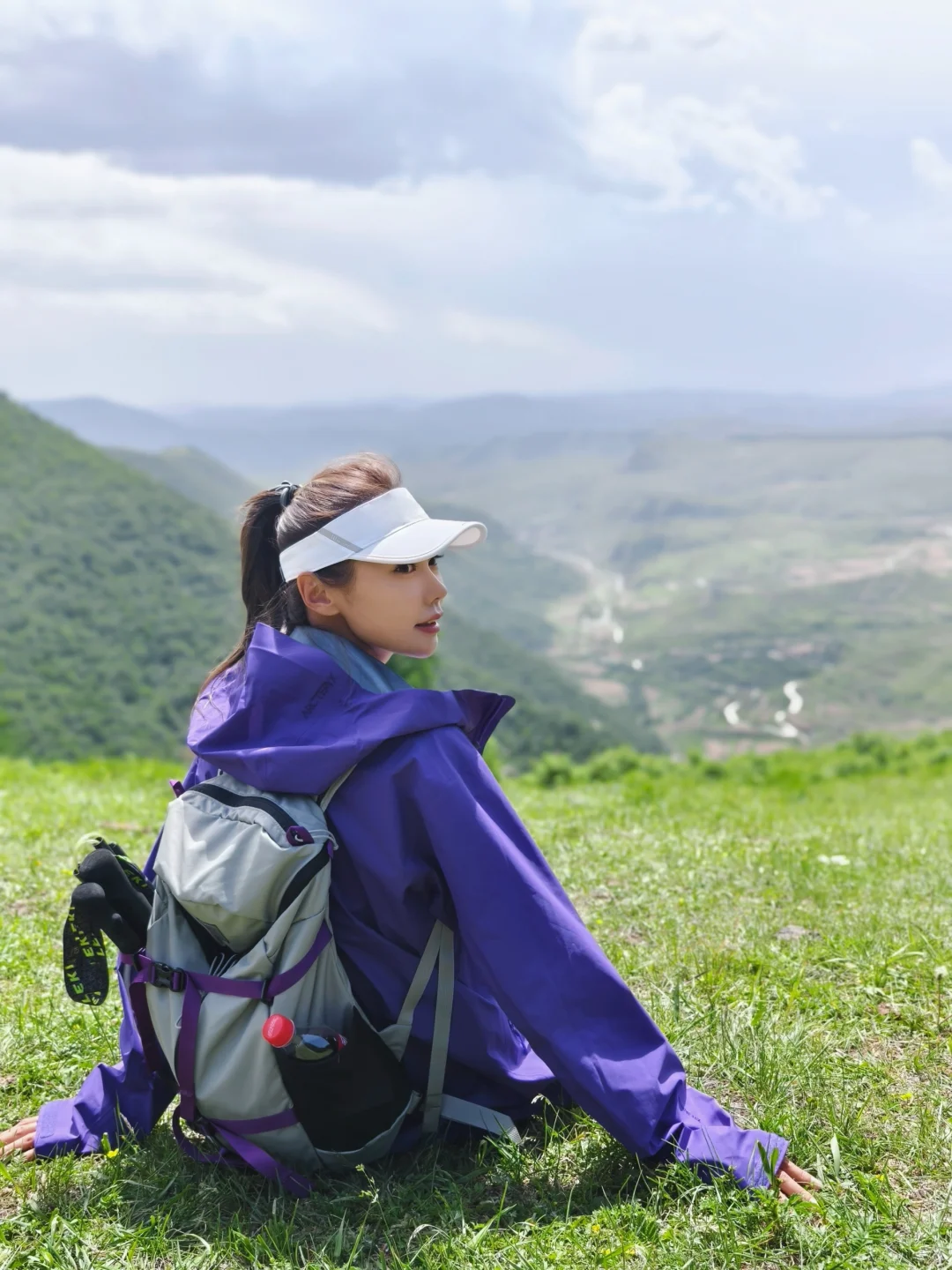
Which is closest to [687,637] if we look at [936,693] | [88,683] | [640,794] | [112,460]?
[936,693]

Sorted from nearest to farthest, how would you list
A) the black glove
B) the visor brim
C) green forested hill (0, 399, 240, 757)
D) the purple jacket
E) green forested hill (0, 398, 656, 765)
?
1. the purple jacket
2. the black glove
3. the visor brim
4. green forested hill (0, 399, 240, 757)
5. green forested hill (0, 398, 656, 765)

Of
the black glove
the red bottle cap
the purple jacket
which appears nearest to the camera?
the red bottle cap

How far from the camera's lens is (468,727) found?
302 cm

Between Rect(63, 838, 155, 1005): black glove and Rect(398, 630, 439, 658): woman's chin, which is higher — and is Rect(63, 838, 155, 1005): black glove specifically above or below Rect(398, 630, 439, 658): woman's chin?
below

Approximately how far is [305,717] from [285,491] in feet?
2.40

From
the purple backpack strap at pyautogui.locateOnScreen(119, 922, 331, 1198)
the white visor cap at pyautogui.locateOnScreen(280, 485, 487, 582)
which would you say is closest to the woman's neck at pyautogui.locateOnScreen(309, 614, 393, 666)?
the white visor cap at pyautogui.locateOnScreen(280, 485, 487, 582)

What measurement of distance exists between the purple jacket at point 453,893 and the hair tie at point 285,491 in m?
0.46

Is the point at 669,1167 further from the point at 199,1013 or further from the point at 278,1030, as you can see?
the point at 199,1013

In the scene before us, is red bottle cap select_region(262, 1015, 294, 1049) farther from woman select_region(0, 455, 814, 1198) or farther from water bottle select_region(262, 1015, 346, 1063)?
woman select_region(0, 455, 814, 1198)

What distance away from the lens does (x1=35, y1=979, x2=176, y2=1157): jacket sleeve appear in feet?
10.5

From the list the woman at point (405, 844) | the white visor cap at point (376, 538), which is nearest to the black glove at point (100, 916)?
the woman at point (405, 844)

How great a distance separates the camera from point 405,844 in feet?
9.43

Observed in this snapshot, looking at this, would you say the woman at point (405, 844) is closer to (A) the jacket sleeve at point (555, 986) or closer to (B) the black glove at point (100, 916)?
(A) the jacket sleeve at point (555, 986)

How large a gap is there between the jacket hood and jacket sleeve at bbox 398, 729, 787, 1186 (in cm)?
11
